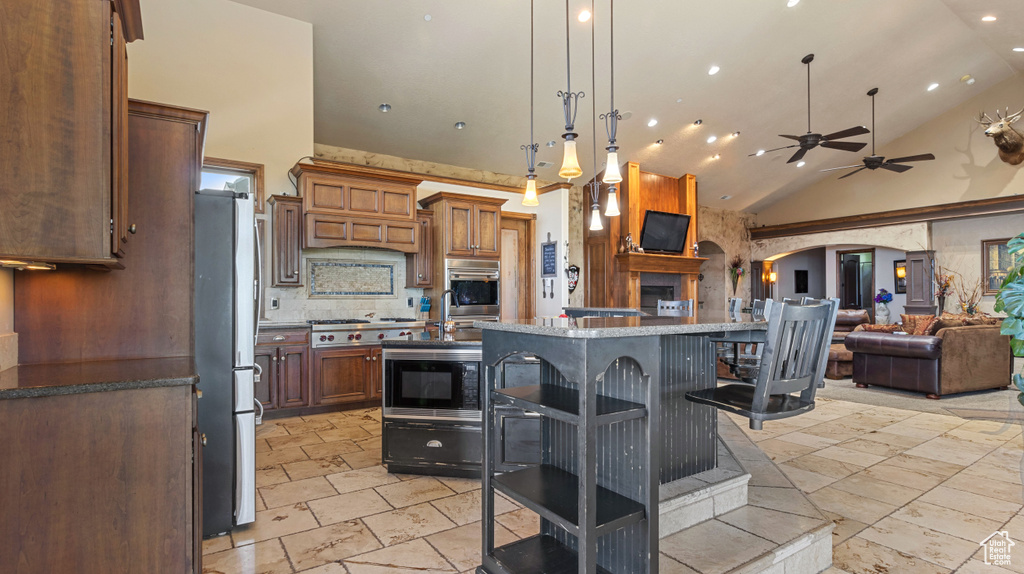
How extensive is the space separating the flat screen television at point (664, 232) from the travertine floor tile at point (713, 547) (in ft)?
22.1

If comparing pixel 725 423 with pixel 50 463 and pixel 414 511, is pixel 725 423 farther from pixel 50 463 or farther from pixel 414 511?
pixel 50 463

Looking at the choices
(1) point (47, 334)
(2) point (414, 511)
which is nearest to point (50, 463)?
(1) point (47, 334)

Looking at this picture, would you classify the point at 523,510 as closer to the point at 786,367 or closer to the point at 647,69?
the point at 786,367

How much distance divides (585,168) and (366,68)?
12.6ft

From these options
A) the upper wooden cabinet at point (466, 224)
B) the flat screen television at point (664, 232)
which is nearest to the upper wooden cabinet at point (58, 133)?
the upper wooden cabinet at point (466, 224)

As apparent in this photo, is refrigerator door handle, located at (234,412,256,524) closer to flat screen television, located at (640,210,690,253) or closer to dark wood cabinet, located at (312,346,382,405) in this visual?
dark wood cabinet, located at (312,346,382,405)

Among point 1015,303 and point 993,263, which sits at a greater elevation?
point 993,263

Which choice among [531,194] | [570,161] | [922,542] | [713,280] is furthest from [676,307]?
[713,280]

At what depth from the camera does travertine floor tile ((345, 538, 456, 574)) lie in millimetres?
2116

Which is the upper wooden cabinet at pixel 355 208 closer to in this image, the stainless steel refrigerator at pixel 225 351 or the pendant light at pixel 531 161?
the pendant light at pixel 531 161

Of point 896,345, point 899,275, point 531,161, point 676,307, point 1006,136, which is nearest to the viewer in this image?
point 531,161

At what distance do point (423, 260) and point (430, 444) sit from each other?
3197 mm

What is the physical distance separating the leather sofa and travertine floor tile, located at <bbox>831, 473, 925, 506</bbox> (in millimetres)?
3372

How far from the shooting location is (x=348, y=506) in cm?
277
